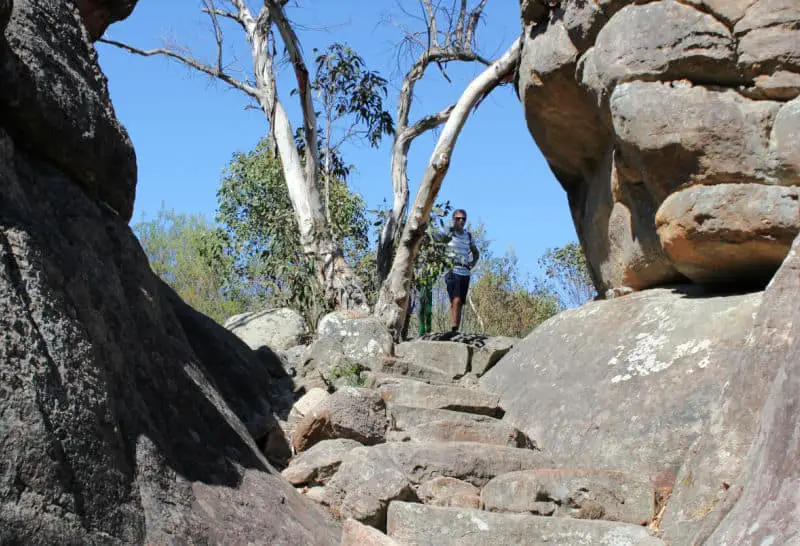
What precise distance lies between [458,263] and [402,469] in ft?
20.9

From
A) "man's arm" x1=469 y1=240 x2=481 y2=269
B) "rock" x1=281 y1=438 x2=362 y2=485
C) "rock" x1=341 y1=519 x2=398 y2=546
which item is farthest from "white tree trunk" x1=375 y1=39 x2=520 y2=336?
"rock" x1=341 y1=519 x2=398 y2=546

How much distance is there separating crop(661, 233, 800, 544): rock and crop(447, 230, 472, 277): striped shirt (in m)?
7.21

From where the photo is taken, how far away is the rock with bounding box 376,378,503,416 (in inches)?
296

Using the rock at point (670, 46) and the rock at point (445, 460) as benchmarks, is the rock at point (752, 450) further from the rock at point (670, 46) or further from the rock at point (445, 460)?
the rock at point (670, 46)

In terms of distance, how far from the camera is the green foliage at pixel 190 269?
58.3ft

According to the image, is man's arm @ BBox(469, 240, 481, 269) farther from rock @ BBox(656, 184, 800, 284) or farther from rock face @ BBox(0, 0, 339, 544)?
rock face @ BBox(0, 0, 339, 544)

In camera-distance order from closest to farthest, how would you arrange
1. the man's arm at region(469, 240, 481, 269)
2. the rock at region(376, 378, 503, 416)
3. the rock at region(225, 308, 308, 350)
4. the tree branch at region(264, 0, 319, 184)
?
1. the rock at region(376, 378, 503, 416)
2. the rock at region(225, 308, 308, 350)
3. the tree branch at region(264, 0, 319, 184)
4. the man's arm at region(469, 240, 481, 269)

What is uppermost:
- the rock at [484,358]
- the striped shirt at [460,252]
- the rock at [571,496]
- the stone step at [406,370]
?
the striped shirt at [460,252]

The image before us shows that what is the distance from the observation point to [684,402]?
6.38m

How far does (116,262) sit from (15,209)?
1047 mm

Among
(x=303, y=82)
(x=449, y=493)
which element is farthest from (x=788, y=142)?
(x=303, y=82)

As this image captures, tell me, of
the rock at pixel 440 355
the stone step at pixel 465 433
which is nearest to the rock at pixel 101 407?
the stone step at pixel 465 433

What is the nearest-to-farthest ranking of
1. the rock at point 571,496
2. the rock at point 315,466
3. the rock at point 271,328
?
the rock at point 571,496
the rock at point 315,466
the rock at point 271,328

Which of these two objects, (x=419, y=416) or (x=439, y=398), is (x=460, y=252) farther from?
(x=419, y=416)
